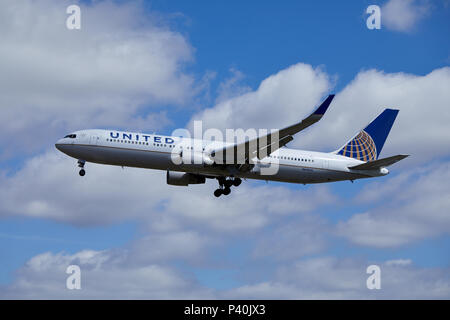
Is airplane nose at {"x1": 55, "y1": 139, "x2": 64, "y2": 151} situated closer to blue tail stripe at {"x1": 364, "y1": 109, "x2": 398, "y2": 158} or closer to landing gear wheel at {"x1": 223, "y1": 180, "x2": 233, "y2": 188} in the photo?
landing gear wheel at {"x1": 223, "y1": 180, "x2": 233, "y2": 188}

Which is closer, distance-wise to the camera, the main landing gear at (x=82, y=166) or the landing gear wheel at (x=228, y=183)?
the main landing gear at (x=82, y=166)

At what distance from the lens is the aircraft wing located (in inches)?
1657

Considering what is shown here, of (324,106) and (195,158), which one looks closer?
(324,106)

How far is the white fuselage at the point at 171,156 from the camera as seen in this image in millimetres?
47719

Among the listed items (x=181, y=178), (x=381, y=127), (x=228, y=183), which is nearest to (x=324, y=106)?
(x=228, y=183)

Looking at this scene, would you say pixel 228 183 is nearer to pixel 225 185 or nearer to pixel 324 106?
pixel 225 185

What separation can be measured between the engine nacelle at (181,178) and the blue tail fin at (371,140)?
13.1 metres

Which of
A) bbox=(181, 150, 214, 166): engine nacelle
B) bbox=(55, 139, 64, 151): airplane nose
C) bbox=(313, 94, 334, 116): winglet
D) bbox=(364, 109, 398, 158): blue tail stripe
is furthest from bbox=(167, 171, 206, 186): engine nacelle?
bbox=(313, 94, 334, 116): winglet

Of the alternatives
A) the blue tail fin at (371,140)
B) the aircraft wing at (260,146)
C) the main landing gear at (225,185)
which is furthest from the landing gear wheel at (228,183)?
the blue tail fin at (371,140)

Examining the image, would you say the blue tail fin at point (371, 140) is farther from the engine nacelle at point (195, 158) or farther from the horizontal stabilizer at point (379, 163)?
the engine nacelle at point (195, 158)

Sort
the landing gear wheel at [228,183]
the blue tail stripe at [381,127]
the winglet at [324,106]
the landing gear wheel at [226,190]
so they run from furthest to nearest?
the blue tail stripe at [381,127], the landing gear wheel at [226,190], the landing gear wheel at [228,183], the winglet at [324,106]

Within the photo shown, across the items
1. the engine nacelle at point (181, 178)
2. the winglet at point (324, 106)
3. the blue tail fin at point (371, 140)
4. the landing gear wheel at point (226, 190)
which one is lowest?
the landing gear wheel at point (226, 190)

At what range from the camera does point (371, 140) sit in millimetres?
58469

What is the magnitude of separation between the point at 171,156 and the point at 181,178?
19.9 ft
